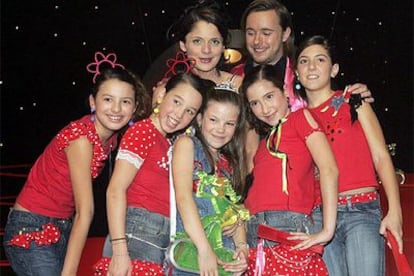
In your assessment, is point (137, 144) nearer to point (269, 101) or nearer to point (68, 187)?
point (68, 187)

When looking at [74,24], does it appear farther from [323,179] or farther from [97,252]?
[323,179]

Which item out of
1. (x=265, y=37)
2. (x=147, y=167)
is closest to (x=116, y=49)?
(x=265, y=37)

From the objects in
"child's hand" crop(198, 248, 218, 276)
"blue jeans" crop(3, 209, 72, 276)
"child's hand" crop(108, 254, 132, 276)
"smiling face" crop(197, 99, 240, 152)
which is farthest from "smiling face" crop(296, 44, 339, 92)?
"blue jeans" crop(3, 209, 72, 276)

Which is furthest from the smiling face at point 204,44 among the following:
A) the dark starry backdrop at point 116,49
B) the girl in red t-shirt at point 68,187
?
the dark starry backdrop at point 116,49

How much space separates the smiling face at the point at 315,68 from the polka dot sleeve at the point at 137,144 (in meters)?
0.65

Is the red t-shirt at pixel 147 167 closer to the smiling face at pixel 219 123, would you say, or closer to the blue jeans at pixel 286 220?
the smiling face at pixel 219 123

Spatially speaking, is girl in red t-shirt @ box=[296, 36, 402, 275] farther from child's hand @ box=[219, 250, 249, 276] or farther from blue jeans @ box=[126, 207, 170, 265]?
blue jeans @ box=[126, 207, 170, 265]

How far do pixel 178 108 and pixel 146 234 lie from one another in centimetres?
49

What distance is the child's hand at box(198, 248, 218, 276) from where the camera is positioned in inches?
88.7

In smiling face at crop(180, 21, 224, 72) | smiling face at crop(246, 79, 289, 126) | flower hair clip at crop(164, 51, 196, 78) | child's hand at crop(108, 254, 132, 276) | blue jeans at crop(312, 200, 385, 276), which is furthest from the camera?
smiling face at crop(180, 21, 224, 72)

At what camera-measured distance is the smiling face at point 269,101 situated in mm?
2459

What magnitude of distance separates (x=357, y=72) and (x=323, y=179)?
4.06 meters

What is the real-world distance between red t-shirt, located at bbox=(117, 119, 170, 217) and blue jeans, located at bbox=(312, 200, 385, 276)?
0.57 m

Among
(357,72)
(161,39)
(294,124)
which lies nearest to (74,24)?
(161,39)
